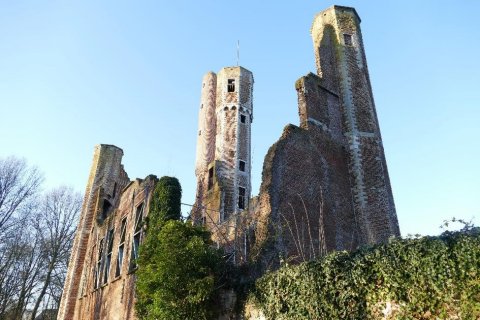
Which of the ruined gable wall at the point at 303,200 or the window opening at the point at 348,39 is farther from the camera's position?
the window opening at the point at 348,39

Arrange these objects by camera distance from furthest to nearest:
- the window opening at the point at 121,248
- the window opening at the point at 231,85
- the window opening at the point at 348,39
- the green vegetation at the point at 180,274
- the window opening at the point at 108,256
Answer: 1. the window opening at the point at 231,85
2. the window opening at the point at 348,39
3. the window opening at the point at 108,256
4. the window opening at the point at 121,248
5. the green vegetation at the point at 180,274

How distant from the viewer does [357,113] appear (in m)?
17.8

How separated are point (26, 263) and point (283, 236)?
2473cm

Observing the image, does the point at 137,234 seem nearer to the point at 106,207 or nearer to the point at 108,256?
the point at 108,256

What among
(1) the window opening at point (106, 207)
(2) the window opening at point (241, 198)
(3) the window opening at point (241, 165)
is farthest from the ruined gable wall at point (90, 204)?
(3) the window opening at point (241, 165)

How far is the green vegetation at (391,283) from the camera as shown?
18.6 ft

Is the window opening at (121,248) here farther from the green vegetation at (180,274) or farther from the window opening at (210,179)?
the window opening at (210,179)

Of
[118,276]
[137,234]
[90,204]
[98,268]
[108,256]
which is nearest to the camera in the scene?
[137,234]

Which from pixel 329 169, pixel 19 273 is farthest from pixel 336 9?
pixel 19 273

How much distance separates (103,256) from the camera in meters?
19.9

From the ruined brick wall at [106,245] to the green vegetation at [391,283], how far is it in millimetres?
7914

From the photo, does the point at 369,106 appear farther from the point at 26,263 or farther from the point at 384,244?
the point at 26,263

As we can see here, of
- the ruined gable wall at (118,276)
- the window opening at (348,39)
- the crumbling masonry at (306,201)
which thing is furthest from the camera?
the window opening at (348,39)

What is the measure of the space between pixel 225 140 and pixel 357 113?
19.7 meters
